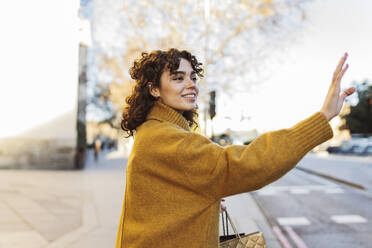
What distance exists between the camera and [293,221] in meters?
6.27

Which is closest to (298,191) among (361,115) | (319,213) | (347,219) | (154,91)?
(319,213)

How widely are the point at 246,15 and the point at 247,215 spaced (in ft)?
33.1

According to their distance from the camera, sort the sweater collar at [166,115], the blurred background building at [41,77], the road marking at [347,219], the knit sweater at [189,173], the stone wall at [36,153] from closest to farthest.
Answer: the knit sweater at [189,173] < the sweater collar at [166,115] < the road marking at [347,219] < the stone wall at [36,153] < the blurred background building at [41,77]

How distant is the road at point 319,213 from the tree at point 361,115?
45.7m

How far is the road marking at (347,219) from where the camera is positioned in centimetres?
618

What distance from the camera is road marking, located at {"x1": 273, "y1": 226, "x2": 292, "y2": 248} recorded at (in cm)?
474

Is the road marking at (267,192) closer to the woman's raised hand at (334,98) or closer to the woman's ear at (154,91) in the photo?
the woman's ear at (154,91)

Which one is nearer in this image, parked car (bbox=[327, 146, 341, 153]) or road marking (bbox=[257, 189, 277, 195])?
road marking (bbox=[257, 189, 277, 195])

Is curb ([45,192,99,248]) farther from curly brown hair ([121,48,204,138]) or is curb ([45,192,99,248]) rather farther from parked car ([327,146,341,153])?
parked car ([327,146,341,153])

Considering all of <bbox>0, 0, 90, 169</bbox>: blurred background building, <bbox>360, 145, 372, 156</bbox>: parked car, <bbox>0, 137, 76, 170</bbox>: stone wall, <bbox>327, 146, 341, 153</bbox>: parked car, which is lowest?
<bbox>327, 146, 341, 153</bbox>: parked car

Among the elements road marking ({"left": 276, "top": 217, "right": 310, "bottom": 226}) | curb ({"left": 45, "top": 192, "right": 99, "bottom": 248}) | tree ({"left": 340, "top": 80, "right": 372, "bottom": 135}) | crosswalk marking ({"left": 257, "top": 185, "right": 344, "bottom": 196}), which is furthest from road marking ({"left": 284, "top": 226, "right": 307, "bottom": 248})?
tree ({"left": 340, "top": 80, "right": 372, "bottom": 135})

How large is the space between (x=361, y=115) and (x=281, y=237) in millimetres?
53400

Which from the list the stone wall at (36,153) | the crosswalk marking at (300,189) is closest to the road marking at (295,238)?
the crosswalk marking at (300,189)

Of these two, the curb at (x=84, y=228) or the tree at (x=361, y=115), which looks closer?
the curb at (x=84, y=228)
